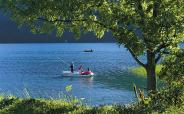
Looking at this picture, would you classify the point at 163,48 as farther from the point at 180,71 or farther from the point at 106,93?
the point at 106,93

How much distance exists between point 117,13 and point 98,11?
1337 mm

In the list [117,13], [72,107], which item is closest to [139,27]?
[117,13]

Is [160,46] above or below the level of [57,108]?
above

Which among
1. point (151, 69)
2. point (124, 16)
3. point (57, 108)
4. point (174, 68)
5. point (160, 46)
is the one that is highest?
point (124, 16)

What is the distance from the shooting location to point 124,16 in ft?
59.2

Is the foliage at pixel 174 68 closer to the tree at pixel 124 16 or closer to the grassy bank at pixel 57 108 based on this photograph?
the tree at pixel 124 16

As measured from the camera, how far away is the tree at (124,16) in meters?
17.5

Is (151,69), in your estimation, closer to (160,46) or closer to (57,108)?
(160,46)

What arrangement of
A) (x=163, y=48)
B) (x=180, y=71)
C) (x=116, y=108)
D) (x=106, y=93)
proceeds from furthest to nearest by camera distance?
(x=106, y=93), (x=163, y=48), (x=180, y=71), (x=116, y=108)

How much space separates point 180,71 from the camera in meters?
18.6

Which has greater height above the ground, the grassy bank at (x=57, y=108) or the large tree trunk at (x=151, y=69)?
the large tree trunk at (x=151, y=69)

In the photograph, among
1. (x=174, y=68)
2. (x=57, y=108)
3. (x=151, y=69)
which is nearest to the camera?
(x=57, y=108)

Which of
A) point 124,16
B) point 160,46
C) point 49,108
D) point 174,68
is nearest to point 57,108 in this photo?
point 49,108

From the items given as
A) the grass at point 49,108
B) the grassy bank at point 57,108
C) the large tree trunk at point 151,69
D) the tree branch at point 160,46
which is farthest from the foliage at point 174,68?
the grass at point 49,108
